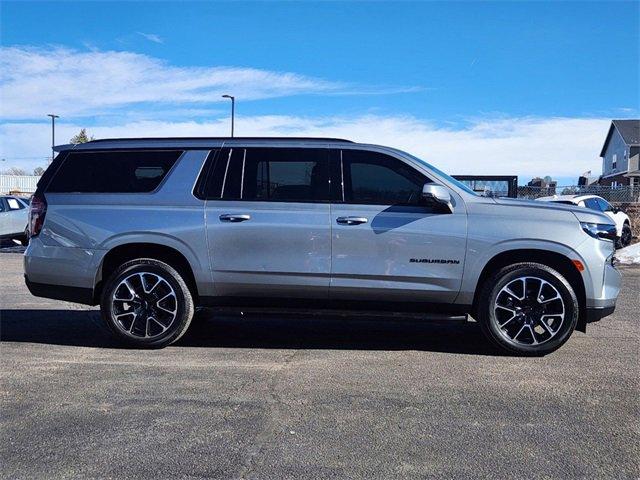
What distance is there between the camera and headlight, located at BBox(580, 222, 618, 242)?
533 cm

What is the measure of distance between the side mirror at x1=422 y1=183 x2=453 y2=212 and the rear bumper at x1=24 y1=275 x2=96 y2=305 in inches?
128

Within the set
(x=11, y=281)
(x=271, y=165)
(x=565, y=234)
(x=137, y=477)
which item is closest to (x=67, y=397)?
(x=137, y=477)

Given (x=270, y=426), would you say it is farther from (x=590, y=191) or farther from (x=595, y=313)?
(x=590, y=191)

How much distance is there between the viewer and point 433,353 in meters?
5.51

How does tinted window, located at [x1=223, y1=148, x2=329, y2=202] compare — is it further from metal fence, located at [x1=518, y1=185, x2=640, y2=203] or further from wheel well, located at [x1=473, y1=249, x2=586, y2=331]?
metal fence, located at [x1=518, y1=185, x2=640, y2=203]

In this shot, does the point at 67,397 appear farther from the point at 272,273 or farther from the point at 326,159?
the point at 326,159

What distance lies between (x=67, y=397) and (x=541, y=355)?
13.0 feet

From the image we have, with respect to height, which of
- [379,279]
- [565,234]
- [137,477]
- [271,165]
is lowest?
[137,477]

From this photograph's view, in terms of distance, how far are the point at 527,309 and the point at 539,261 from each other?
0.46 meters

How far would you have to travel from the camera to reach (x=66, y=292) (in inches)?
224

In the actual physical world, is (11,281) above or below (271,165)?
below

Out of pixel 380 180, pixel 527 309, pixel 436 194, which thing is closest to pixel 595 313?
pixel 527 309

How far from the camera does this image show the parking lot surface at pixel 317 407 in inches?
129

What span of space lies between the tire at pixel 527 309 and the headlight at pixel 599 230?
47 centimetres
